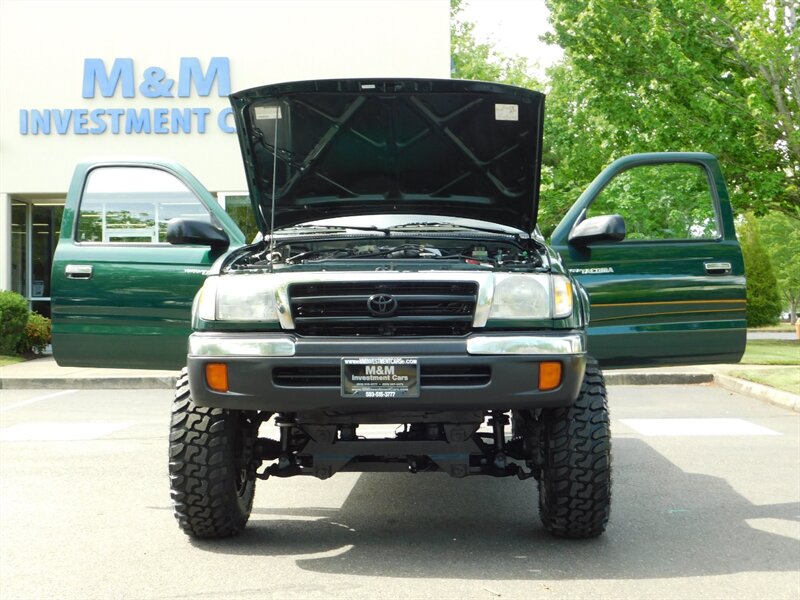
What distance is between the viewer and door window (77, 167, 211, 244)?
22.1 ft

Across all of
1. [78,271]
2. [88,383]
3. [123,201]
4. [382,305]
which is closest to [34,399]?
[88,383]

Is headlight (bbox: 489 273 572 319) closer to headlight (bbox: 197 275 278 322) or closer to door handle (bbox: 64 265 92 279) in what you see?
headlight (bbox: 197 275 278 322)

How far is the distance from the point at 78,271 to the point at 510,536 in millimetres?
2855

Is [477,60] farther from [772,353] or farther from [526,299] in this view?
[526,299]

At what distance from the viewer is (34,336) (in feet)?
63.4

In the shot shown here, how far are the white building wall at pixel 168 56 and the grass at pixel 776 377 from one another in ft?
31.7

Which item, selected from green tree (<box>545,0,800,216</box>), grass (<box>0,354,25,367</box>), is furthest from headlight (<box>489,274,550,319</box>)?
green tree (<box>545,0,800,216</box>)

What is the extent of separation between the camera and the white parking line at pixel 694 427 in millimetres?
9414

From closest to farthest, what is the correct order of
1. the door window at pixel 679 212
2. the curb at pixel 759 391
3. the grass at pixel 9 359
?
the door window at pixel 679 212, the curb at pixel 759 391, the grass at pixel 9 359

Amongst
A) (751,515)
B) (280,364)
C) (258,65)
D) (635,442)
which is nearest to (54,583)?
(280,364)

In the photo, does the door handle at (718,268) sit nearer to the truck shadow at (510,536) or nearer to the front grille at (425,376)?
the truck shadow at (510,536)

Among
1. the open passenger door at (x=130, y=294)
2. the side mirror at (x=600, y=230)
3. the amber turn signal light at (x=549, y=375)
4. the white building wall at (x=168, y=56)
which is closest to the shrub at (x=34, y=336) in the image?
the white building wall at (x=168, y=56)

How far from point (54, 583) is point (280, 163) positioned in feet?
8.17

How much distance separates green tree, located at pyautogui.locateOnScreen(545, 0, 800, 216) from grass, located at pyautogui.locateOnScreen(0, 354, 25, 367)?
1206cm
